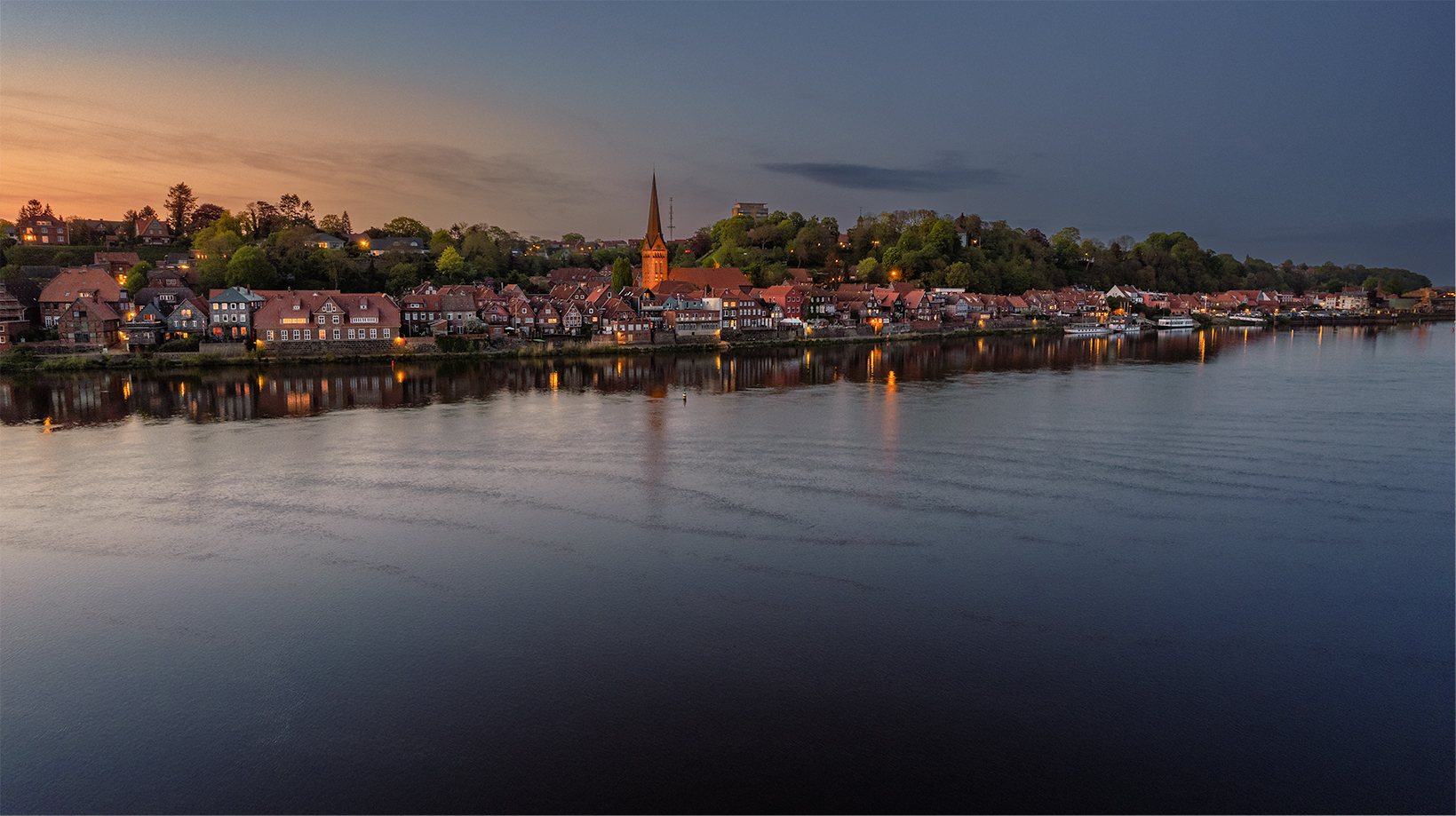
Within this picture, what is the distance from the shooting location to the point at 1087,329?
37.9 meters

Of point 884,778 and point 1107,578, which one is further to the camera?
point 1107,578

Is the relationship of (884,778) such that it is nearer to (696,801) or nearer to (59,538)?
(696,801)

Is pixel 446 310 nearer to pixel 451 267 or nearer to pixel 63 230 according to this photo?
pixel 451 267

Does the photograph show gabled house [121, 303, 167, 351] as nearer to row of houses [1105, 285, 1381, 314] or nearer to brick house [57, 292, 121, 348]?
brick house [57, 292, 121, 348]

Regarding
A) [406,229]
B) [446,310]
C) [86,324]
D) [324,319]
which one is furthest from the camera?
[406,229]

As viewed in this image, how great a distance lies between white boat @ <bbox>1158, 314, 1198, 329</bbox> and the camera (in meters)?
43.2

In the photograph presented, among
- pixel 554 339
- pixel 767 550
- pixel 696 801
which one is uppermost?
pixel 554 339

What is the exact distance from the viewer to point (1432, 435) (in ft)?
39.5

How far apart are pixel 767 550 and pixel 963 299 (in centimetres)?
3380

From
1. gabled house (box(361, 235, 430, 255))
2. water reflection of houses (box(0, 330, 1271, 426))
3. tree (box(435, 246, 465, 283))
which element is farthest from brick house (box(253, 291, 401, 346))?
gabled house (box(361, 235, 430, 255))

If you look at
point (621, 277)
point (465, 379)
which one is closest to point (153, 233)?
point (621, 277)

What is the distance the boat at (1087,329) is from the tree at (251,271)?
33.2 metres

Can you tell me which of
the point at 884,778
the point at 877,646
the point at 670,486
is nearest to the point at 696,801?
A: the point at 884,778

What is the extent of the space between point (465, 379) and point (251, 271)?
13339mm
